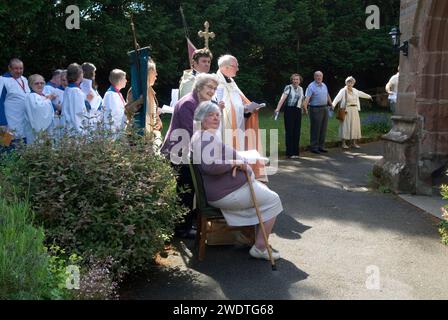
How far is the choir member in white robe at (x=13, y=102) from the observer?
303 inches

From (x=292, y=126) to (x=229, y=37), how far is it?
12949mm

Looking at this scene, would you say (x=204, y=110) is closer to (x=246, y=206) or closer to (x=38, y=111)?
(x=246, y=206)

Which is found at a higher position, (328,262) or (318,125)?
(318,125)

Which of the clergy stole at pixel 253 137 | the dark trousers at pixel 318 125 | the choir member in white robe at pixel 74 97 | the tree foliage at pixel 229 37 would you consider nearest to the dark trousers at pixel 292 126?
the dark trousers at pixel 318 125

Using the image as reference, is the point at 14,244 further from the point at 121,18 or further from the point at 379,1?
the point at 379,1

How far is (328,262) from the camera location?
17.1 ft

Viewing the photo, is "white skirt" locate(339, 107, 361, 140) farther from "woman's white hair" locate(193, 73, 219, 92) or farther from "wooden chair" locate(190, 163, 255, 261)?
"wooden chair" locate(190, 163, 255, 261)

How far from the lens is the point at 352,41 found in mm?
27172

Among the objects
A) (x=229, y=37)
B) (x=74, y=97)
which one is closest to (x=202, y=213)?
(x=74, y=97)

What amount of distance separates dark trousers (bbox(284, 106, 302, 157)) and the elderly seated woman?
7340 millimetres

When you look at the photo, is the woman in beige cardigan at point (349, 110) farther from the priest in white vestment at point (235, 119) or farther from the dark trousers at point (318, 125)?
the priest in white vestment at point (235, 119)

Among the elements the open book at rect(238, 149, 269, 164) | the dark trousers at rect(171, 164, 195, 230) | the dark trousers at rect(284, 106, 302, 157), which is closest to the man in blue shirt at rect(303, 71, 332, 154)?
the dark trousers at rect(284, 106, 302, 157)

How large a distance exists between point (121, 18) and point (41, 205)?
16538mm
